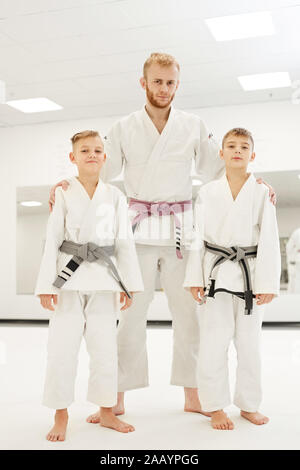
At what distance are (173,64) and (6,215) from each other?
5.65m

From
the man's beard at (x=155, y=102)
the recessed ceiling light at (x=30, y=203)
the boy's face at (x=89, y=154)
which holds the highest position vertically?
the recessed ceiling light at (x=30, y=203)

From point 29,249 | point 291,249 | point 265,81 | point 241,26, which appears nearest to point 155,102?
point 241,26

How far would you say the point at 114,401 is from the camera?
6.79 feet

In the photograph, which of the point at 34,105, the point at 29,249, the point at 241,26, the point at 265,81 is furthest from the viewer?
the point at 29,249

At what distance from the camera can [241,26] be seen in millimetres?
4504

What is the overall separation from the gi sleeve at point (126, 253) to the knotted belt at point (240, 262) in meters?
0.31

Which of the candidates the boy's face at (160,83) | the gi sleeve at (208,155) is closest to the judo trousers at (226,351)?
the gi sleeve at (208,155)

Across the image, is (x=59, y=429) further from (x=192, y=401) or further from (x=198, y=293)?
(x=198, y=293)

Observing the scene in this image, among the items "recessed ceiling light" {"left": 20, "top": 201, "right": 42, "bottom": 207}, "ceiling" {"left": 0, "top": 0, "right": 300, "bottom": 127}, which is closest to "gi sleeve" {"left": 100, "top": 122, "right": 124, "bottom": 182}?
"ceiling" {"left": 0, "top": 0, "right": 300, "bottom": 127}

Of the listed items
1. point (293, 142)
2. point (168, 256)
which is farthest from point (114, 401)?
point (293, 142)

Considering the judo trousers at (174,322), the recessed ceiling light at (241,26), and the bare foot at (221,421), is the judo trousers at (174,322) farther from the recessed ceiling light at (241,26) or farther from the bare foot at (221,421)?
the recessed ceiling light at (241,26)

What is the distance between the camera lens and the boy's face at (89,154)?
214 cm

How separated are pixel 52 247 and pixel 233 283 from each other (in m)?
0.78

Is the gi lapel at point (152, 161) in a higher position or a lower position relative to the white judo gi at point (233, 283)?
higher
